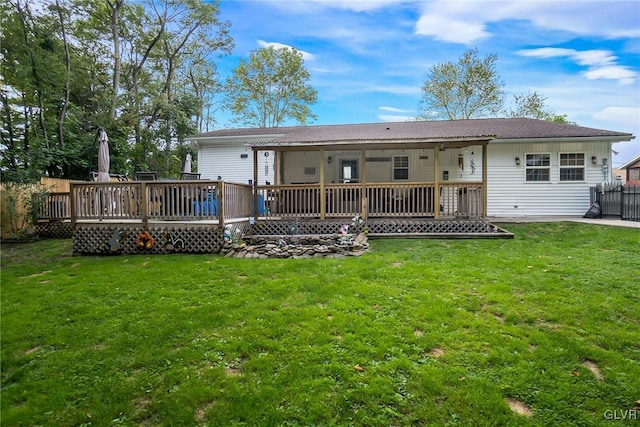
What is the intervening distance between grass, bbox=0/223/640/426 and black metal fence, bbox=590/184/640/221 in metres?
7.79

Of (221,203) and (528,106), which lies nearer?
(221,203)

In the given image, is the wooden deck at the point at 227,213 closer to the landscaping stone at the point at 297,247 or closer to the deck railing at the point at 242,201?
the deck railing at the point at 242,201

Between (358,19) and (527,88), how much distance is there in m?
21.8

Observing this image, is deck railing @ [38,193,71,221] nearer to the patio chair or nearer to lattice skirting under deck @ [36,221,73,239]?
lattice skirting under deck @ [36,221,73,239]

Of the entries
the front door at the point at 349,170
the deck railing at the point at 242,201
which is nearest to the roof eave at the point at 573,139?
the deck railing at the point at 242,201

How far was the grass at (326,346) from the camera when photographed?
2314 mm

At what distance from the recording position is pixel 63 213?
35.0 ft

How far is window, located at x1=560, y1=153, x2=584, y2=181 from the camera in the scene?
12273mm

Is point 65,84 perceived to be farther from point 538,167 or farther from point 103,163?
point 538,167

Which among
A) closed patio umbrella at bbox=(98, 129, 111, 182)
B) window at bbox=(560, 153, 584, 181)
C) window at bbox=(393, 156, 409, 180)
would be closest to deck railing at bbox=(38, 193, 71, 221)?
closed patio umbrella at bbox=(98, 129, 111, 182)

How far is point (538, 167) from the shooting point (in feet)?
41.0

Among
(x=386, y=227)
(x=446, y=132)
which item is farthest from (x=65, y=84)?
(x=446, y=132)

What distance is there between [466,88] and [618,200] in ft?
48.5

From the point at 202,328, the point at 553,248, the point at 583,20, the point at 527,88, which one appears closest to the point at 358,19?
the point at 583,20
